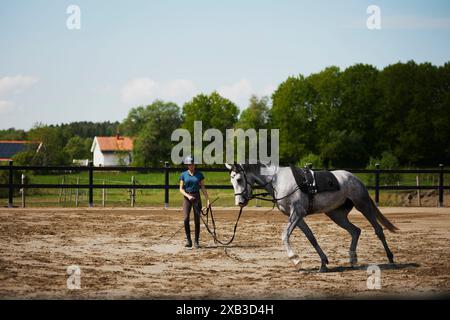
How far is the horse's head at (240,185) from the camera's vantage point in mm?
9664

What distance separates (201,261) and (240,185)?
1.62m

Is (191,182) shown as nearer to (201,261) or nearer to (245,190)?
(201,261)

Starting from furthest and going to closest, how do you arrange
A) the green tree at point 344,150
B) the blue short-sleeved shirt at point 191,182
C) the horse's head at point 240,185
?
the green tree at point 344,150, the blue short-sleeved shirt at point 191,182, the horse's head at point 240,185

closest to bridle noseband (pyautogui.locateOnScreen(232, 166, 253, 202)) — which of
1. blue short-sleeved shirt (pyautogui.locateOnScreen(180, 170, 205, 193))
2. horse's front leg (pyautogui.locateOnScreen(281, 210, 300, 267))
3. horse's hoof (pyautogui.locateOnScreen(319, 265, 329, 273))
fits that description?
horse's front leg (pyautogui.locateOnScreen(281, 210, 300, 267))

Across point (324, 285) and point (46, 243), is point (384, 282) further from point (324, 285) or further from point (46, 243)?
point (46, 243)

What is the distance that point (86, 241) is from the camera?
12.7 meters

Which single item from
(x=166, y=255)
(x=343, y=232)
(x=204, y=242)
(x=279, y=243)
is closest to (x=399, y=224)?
(x=343, y=232)

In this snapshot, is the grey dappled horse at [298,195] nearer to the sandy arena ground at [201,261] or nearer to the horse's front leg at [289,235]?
the horse's front leg at [289,235]

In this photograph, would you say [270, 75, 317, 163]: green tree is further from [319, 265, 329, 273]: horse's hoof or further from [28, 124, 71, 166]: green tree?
[319, 265, 329, 273]: horse's hoof

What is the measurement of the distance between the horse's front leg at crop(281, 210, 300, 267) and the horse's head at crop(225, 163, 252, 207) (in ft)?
2.60

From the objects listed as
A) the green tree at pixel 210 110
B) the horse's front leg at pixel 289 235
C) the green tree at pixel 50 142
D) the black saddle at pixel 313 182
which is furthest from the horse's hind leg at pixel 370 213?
the green tree at pixel 210 110

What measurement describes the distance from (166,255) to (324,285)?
363 cm

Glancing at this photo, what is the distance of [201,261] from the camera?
10383 mm

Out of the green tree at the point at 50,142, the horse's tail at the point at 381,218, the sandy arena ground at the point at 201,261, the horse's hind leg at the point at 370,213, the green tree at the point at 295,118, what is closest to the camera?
the sandy arena ground at the point at 201,261
